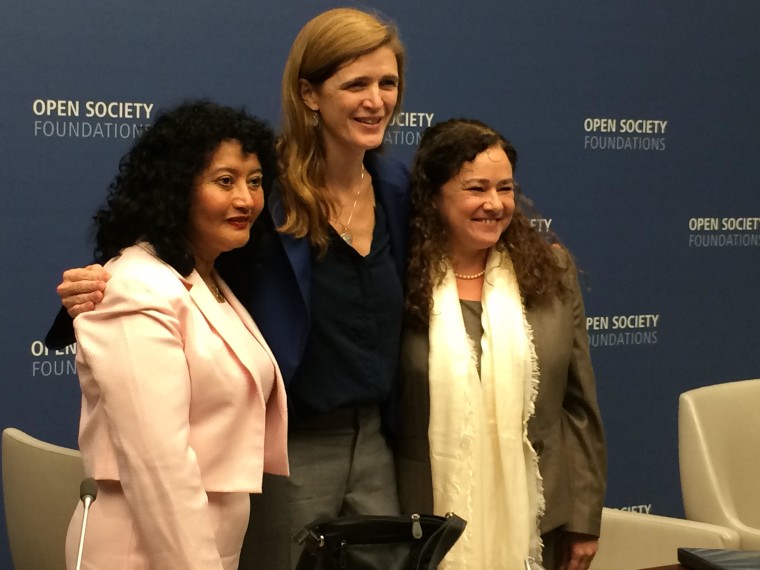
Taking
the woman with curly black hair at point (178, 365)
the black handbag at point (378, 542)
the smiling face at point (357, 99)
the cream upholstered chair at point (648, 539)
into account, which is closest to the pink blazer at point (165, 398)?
the woman with curly black hair at point (178, 365)

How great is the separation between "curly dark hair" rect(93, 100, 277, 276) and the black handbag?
0.57m

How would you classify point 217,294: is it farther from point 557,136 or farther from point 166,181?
point 557,136

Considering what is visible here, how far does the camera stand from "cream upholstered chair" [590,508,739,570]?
3037 millimetres

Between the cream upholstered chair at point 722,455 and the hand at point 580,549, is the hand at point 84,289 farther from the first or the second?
the cream upholstered chair at point 722,455

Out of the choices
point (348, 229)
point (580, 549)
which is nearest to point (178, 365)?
point (348, 229)

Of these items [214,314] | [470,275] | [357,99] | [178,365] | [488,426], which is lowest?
[488,426]

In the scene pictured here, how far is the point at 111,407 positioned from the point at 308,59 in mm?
920

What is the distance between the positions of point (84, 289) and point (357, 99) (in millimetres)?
741

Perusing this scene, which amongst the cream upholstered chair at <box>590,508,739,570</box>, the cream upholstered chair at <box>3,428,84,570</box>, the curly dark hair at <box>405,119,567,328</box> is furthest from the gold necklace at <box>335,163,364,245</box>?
the cream upholstered chair at <box>590,508,739,570</box>

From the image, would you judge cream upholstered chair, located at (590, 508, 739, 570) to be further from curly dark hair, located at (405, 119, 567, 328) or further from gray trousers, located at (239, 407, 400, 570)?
gray trousers, located at (239, 407, 400, 570)

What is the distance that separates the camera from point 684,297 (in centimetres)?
468

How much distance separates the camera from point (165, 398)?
6.75ft

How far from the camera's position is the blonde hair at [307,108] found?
2510mm

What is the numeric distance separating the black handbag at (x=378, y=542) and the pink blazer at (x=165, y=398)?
21 centimetres
